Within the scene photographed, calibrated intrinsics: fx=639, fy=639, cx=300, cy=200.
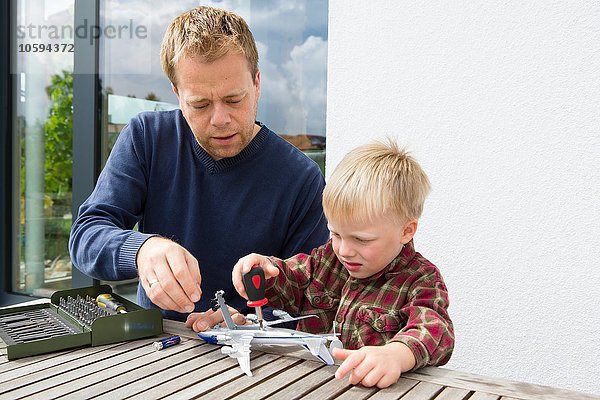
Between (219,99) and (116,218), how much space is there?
0.38 meters

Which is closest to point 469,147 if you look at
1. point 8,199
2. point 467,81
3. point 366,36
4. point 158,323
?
point 467,81

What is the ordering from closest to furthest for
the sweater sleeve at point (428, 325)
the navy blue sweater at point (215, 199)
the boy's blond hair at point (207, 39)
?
the sweater sleeve at point (428, 325), the boy's blond hair at point (207, 39), the navy blue sweater at point (215, 199)

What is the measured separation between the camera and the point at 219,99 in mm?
1487

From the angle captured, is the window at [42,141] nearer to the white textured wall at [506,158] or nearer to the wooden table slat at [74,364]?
the white textured wall at [506,158]

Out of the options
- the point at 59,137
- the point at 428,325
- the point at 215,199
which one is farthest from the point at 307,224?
the point at 59,137

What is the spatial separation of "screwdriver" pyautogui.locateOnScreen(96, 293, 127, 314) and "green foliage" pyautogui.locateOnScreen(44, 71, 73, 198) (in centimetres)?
240

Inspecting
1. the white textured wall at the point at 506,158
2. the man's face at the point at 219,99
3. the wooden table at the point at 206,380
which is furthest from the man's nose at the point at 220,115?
the white textured wall at the point at 506,158

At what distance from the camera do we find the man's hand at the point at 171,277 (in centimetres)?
115

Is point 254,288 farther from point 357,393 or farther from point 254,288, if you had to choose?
point 357,393

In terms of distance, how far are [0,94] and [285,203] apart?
280 centimetres

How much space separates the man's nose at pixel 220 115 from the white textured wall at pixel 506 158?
37.4 inches

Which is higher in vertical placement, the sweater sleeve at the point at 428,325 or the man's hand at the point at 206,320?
the sweater sleeve at the point at 428,325

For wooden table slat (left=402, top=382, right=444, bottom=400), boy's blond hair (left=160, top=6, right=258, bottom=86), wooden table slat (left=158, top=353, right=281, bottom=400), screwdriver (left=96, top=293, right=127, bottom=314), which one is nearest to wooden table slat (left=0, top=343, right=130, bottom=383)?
screwdriver (left=96, top=293, right=127, bottom=314)

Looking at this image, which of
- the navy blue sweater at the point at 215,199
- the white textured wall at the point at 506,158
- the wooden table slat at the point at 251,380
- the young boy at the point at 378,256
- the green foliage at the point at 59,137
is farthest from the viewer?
the green foliage at the point at 59,137
